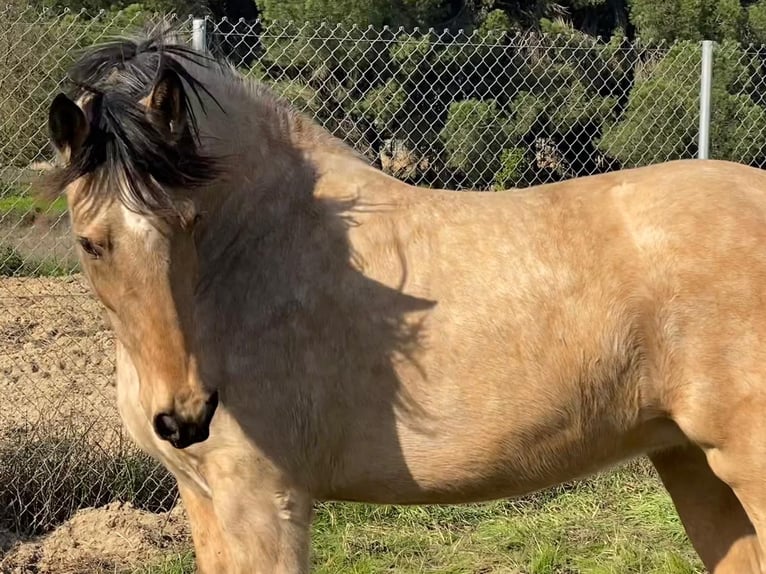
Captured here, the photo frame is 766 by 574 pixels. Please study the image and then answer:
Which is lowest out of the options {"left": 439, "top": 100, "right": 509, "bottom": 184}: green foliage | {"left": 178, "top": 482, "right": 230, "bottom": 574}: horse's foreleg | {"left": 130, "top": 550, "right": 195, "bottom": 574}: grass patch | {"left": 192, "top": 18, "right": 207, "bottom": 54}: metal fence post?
{"left": 130, "top": 550, "right": 195, "bottom": 574}: grass patch

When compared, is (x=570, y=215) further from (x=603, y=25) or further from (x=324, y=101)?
(x=603, y=25)

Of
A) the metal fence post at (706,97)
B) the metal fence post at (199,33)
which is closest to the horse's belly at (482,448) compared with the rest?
the metal fence post at (199,33)

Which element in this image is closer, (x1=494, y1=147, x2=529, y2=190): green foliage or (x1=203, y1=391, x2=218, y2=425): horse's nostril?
(x1=203, y1=391, x2=218, y2=425): horse's nostril

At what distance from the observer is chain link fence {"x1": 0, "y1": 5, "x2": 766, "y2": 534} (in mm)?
A: 4401

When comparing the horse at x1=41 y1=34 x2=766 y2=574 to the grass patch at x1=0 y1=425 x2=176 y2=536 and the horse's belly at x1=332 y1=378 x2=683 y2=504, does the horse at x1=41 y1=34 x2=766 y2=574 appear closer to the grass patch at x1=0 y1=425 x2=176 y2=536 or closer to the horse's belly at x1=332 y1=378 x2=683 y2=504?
the horse's belly at x1=332 y1=378 x2=683 y2=504

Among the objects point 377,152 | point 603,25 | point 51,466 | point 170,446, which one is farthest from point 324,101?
point 603,25

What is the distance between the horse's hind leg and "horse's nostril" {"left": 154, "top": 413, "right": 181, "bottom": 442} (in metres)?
1.66

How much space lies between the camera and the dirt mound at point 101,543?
397cm

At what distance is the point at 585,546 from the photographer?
13.8 ft

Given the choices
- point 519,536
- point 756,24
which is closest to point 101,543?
point 519,536

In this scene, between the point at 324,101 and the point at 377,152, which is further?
the point at 377,152

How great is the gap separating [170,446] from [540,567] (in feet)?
6.90

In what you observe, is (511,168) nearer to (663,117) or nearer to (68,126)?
(663,117)

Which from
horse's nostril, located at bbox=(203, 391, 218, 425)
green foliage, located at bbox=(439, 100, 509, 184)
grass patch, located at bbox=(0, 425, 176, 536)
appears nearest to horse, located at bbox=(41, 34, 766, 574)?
horse's nostril, located at bbox=(203, 391, 218, 425)
